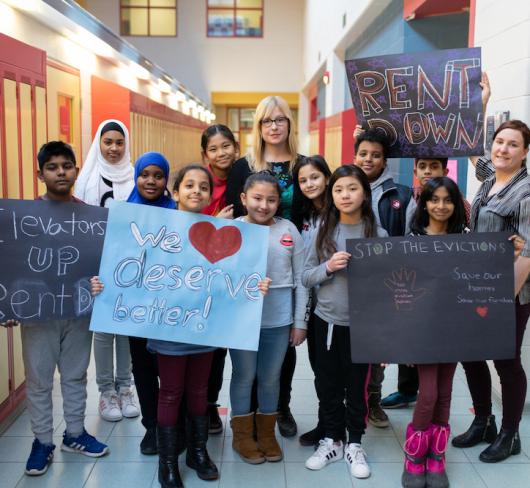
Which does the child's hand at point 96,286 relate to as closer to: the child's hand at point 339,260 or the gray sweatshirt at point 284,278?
the gray sweatshirt at point 284,278

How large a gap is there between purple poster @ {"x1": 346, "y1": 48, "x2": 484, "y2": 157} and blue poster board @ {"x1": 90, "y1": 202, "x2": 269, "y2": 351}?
1060mm

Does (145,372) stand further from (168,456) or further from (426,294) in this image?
(426,294)

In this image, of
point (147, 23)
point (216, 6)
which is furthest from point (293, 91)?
point (147, 23)

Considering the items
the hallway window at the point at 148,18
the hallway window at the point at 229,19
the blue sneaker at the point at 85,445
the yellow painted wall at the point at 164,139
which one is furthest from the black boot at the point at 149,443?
the hallway window at the point at 148,18

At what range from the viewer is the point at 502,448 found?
3.05 metres

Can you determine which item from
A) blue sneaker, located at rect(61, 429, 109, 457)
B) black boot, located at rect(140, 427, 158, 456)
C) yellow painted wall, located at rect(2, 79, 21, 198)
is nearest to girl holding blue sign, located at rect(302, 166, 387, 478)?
black boot, located at rect(140, 427, 158, 456)

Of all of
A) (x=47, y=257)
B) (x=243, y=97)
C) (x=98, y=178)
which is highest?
(x=243, y=97)

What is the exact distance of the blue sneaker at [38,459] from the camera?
2.86 m

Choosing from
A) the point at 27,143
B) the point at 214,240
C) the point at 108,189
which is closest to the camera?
the point at 214,240

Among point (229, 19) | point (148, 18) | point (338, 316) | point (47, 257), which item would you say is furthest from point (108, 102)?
point (148, 18)

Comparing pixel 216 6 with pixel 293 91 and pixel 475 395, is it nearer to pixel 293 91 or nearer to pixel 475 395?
pixel 293 91

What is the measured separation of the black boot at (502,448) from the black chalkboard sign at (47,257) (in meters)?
2.07

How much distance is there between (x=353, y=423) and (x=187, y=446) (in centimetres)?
81

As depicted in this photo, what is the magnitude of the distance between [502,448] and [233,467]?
1.34 meters
